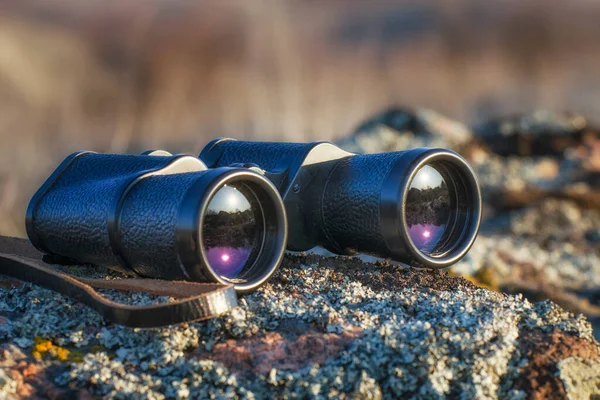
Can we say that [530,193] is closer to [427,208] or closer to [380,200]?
[427,208]

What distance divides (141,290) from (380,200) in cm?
94

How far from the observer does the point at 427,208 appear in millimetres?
3076

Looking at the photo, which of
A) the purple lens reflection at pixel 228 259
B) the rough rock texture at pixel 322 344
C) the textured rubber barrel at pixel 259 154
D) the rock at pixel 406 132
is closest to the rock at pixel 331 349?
the rough rock texture at pixel 322 344

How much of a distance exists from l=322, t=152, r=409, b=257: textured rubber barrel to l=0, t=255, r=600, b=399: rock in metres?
0.39

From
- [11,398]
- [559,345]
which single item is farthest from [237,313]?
[559,345]

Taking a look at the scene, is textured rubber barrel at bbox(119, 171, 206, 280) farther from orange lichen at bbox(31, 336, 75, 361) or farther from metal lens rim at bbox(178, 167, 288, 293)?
orange lichen at bbox(31, 336, 75, 361)

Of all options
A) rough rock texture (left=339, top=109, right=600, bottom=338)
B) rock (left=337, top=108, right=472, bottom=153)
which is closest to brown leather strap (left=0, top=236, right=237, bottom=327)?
rough rock texture (left=339, top=109, right=600, bottom=338)

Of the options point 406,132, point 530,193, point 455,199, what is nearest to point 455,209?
point 455,199

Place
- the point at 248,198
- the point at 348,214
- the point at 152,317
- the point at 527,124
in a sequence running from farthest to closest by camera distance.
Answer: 1. the point at 527,124
2. the point at 348,214
3. the point at 248,198
4. the point at 152,317

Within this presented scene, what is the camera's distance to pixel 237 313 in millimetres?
2426

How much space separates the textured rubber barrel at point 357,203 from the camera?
2.95 metres

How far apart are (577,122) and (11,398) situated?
13.4m

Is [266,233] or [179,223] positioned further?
[266,233]

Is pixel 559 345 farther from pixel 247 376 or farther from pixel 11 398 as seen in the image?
pixel 11 398
